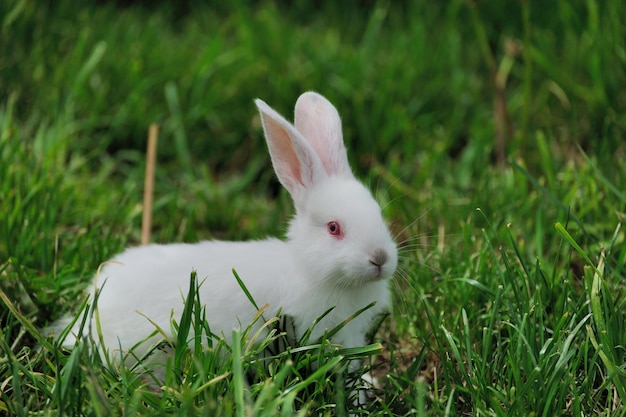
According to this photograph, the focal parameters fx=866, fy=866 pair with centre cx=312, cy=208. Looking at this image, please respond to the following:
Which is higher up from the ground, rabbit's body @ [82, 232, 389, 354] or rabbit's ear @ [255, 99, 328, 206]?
rabbit's ear @ [255, 99, 328, 206]

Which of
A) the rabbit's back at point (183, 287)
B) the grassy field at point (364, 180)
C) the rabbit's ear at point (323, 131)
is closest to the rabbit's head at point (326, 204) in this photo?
the rabbit's ear at point (323, 131)

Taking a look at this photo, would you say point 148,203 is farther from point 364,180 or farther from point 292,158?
point 364,180

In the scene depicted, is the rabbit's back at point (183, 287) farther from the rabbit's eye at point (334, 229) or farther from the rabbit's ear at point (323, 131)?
the rabbit's ear at point (323, 131)

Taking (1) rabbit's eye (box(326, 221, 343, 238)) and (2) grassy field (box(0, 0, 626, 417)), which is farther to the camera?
(1) rabbit's eye (box(326, 221, 343, 238))

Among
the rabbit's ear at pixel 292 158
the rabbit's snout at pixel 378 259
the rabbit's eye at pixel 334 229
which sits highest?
the rabbit's ear at pixel 292 158

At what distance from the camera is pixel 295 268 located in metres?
2.75

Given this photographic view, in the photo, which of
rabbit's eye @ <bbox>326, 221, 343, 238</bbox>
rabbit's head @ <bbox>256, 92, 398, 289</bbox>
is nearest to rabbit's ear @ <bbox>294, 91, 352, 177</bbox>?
rabbit's head @ <bbox>256, 92, 398, 289</bbox>

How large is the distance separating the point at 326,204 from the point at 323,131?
0.32m

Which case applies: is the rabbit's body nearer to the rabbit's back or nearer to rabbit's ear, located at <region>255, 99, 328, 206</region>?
the rabbit's back

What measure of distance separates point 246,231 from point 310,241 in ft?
4.11

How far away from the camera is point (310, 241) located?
8.99ft

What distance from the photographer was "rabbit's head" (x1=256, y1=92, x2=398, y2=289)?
8.59ft

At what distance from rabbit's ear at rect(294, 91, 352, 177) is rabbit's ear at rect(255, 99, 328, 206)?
0.08m

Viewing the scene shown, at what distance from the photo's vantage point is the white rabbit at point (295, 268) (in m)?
2.65
